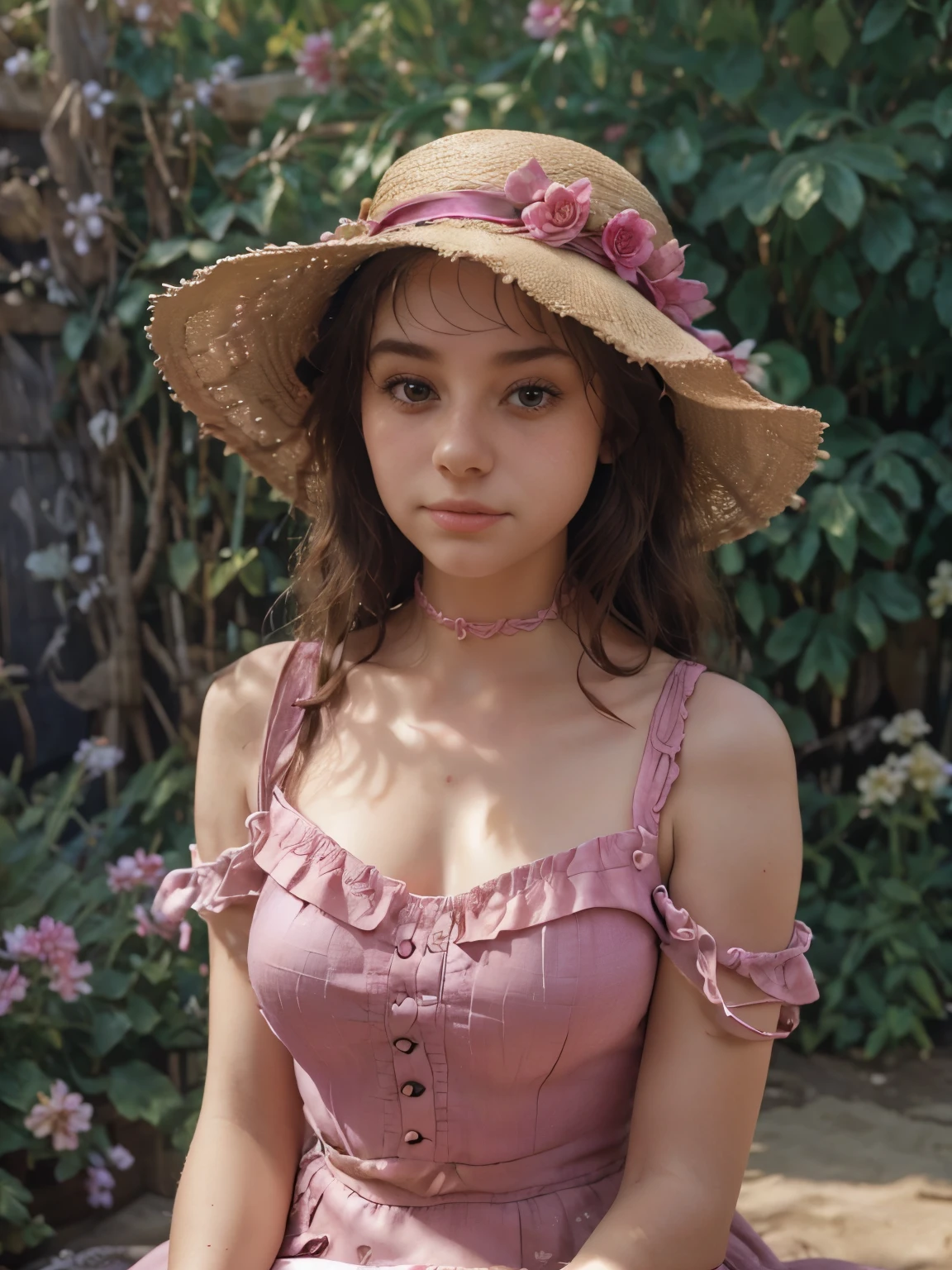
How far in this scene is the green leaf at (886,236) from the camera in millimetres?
2748

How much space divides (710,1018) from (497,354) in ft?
2.29

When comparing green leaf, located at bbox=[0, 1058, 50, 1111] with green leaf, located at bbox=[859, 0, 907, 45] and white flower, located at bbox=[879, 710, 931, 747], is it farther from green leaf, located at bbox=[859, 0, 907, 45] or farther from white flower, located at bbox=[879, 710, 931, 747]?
green leaf, located at bbox=[859, 0, 907, 45]

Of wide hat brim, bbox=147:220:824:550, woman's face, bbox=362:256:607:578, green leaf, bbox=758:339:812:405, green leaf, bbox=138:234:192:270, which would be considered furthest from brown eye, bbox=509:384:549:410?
green leaf, bbox=138:234:192:270

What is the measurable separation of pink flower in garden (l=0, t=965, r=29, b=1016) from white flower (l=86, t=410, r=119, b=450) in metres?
1.19

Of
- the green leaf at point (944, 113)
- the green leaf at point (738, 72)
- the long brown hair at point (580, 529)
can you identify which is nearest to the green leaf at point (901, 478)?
the green leaf at point (944, 113)

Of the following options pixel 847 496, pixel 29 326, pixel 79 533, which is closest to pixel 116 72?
pixel 29 326

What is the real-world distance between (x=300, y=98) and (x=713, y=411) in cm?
188

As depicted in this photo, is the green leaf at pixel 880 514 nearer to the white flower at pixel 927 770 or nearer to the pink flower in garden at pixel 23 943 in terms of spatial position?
the white flower at pixel 927 770

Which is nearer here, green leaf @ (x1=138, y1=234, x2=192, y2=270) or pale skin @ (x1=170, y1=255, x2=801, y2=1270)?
pale skin @ (x1=170, y1=255, x2=801, y2=1270)

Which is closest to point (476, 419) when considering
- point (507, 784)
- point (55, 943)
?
point (507, 784)

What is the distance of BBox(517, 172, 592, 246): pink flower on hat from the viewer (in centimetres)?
134

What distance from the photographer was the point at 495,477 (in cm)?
135

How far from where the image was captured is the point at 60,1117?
229 centimetres

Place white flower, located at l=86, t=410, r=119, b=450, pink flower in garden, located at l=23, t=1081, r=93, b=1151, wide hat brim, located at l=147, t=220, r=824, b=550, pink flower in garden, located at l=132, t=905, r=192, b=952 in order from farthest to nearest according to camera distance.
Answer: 1. white flower, located at l=86, t=410, r=119, b=450
2. pink flower in garden, located at l=132, t=905, r=192, b=952
3. pink flower in garden, located at l=23, t=1081, r=93, b=1151
4. wide hat brim, located at l=147, t=220, r=824, b=550
